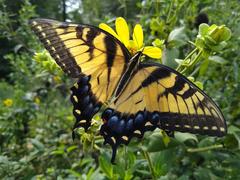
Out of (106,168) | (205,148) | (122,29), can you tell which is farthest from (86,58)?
(205,148)

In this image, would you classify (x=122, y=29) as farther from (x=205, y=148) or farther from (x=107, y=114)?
(x=205, y=148)

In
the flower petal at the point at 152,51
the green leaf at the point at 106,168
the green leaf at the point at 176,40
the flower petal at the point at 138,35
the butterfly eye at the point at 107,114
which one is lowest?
the green leaf at the point at 106,168

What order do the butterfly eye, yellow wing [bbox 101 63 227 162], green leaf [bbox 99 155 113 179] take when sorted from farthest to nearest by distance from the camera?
green leaf [bbox 99 155 113 179] → the butterfly eye → yellow wing [bbox 101 63 227 162]

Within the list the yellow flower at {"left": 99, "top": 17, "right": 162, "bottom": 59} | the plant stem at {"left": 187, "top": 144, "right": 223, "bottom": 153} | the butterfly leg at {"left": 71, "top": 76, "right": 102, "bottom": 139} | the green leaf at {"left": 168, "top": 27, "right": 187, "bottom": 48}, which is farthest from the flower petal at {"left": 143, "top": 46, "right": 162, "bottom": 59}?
the plant stem at {"left": 187, "top": 144, "right": 223, "bottom": 153}

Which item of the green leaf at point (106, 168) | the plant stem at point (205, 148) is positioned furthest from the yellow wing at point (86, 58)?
the plant stem at point (205, 148)

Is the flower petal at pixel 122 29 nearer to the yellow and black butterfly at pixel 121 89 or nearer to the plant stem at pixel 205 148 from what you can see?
the yellow and black butterfly at pixel 121 89

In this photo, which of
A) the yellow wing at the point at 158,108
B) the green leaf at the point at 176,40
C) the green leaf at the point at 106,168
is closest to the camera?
the yellow wing at the point at 158,108

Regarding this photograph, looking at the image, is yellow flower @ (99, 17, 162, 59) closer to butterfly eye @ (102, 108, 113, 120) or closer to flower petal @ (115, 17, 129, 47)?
flower petal @ (115, 17, 129, 47)
